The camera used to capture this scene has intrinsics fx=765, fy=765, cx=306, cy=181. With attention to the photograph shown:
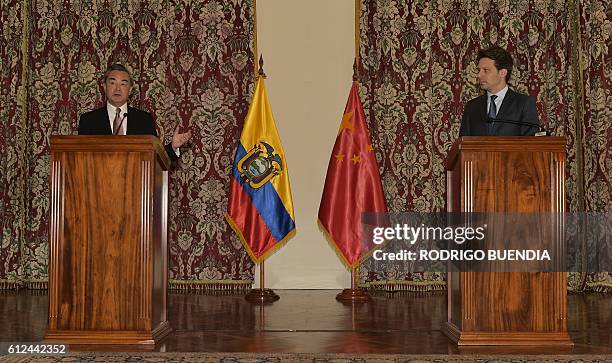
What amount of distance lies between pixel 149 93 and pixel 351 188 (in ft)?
7.33

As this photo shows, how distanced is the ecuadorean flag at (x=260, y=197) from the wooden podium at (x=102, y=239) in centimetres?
280

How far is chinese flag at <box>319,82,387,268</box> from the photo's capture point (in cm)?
651

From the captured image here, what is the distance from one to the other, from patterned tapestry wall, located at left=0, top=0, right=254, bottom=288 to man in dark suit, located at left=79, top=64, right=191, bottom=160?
2.66 m

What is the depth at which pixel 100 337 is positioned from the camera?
3695 millimetres

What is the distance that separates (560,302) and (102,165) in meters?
2.35

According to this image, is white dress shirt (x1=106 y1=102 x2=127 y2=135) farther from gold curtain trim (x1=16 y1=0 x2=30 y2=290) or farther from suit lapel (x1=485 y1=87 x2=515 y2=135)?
gold curtain trim (x1=16 y1=0 x2=30 y2=290)

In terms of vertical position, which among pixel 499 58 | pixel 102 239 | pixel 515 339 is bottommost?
pixel 515 339

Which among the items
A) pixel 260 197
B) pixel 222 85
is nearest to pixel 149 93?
pixel 222 85

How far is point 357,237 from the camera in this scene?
6.50m

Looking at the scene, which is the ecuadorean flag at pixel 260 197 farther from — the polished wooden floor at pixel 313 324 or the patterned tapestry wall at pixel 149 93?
the patterned tapestry wall at pixel 149 93

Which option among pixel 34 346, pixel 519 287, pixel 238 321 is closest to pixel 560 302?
pixel 519 287

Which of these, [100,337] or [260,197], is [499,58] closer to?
[100,337]

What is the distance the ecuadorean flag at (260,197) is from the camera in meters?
6.57

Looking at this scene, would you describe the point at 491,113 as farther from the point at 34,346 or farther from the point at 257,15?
the point at 257,15
